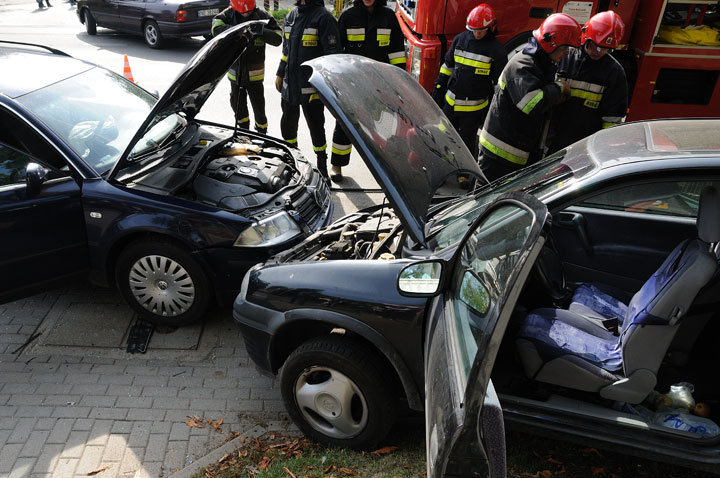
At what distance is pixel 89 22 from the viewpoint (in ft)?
45.7

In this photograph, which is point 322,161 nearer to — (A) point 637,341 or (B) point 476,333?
(A) point 637,341

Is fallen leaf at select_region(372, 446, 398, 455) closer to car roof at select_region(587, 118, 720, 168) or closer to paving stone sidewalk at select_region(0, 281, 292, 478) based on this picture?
paving stone sidewalk at select_region(0, 281, 292, 478)

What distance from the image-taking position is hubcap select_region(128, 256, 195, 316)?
385cm

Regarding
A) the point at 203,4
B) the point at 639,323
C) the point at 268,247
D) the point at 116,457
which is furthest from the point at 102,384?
the point at 203,4

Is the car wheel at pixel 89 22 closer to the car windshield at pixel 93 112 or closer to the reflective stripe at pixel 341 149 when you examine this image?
the reflective stripe at pixel 341 149

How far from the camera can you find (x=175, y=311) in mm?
3969

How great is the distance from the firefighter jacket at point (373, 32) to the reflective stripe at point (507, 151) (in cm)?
204

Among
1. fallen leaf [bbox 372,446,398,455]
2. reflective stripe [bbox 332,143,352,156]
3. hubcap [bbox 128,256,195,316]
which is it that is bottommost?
fallen leaf [bbox 372,446,398,455]

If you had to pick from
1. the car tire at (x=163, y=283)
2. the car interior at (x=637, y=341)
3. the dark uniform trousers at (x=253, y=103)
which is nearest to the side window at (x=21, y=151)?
the car tire at (x=163, y=283)

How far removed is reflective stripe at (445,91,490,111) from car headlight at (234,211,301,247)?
2.60 meters

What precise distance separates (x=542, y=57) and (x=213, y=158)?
2.83 meters

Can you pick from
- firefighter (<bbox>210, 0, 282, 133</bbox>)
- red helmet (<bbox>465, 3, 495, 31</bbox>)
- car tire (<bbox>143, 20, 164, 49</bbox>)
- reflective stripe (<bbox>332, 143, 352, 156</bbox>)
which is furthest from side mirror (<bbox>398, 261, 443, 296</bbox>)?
car tire (<bbox>143, 20, 164, 49</bbox>)

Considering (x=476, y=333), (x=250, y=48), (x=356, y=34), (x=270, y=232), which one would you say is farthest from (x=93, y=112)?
(x=476, y=333)

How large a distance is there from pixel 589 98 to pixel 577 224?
1.66 meters
